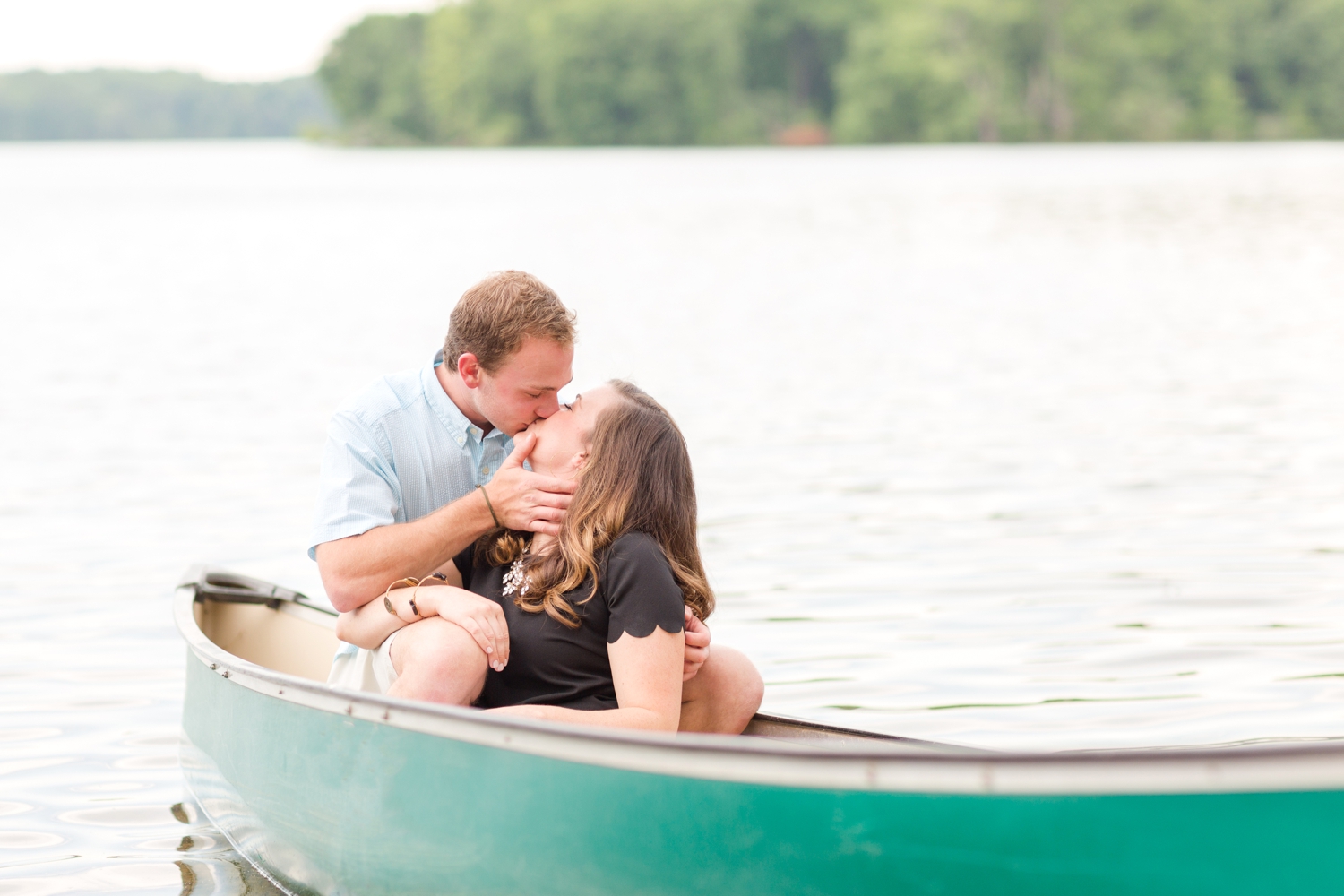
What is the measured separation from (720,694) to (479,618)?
69 centimetres

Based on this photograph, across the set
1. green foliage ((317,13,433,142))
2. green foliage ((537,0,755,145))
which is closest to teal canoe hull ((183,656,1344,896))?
green foliage ((537,0,755,145))

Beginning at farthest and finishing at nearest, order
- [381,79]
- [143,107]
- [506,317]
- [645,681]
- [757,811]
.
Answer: [143,107]
[381,79]
[506,317]
[645,681]
[757,811]

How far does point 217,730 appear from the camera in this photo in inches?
171

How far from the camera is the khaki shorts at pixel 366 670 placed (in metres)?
3.84

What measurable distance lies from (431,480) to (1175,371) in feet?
38.3

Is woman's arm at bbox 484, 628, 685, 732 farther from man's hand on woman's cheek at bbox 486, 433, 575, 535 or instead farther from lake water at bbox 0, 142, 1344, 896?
lake water at bbox 0, 142, 1344, 896

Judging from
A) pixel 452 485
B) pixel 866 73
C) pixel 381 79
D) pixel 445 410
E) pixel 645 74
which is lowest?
pixel 452 485

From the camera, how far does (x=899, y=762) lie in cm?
266

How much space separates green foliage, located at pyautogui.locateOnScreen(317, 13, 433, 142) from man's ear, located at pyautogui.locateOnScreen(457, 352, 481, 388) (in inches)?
4638

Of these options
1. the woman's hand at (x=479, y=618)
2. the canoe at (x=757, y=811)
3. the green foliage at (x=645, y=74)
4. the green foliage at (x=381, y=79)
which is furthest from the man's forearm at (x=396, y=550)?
the green foliage at (x=381, y=79)

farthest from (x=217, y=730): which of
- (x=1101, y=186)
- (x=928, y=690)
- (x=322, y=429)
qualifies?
(x=1101, y=186)

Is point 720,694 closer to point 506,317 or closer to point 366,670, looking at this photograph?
point 366,670

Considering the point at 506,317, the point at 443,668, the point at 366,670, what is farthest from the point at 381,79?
the point at 443,668

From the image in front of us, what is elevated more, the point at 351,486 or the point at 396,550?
the point at 351,486
